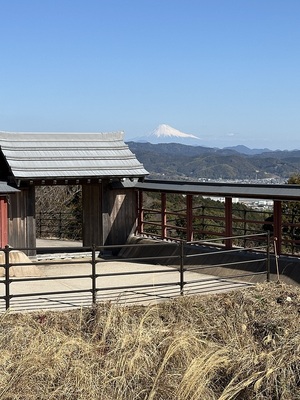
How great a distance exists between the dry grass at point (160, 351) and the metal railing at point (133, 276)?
23.8 inches

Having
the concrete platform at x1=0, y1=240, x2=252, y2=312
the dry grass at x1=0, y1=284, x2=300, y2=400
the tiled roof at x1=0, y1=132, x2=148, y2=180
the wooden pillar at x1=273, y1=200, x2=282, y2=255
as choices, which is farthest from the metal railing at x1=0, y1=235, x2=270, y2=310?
the tiled roof at x1=0, y1=132, x2=148, y2=180

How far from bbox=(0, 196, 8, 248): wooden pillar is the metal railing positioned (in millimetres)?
1042

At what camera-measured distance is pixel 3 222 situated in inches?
634

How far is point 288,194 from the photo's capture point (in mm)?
13570

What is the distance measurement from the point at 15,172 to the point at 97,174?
2.47 metres

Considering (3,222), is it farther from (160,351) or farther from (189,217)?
Result: (160,351)

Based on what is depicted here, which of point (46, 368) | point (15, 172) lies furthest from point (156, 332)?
point (15, 172)

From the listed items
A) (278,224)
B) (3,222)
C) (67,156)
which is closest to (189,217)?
Result: (278,224)

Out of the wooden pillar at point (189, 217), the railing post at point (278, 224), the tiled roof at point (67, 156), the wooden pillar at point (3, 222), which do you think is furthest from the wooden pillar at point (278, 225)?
the wooden pillar at point (3, 222)

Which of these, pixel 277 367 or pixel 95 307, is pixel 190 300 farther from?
pixel 277 367

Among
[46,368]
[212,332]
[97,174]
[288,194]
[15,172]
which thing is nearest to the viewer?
[46,368]

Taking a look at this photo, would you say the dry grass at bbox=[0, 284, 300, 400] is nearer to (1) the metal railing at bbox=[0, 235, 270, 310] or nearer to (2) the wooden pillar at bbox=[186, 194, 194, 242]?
(1) the metal railing at bbox=[0, 235, 270, 310]

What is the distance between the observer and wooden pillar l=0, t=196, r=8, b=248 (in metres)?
16.1

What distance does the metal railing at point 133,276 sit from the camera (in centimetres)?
1070
